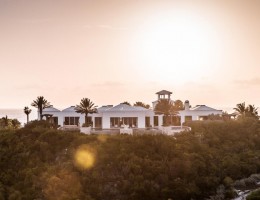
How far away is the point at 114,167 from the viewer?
46.9 m

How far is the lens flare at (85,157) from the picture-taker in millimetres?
46625

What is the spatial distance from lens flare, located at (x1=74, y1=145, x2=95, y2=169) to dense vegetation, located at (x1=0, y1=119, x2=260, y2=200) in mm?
171

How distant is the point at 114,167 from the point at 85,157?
384 cm

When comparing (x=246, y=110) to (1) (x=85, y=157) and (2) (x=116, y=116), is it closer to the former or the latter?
(2) (x=116, y=116)

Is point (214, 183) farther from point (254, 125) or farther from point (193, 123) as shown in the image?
point (254, 125)

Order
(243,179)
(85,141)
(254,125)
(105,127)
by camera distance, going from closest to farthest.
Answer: (85,141) < (243,179) < (105,127) < (254,125)

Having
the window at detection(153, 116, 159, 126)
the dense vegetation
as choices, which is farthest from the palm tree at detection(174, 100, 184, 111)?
the dense vegetation

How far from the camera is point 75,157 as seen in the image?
4816cm

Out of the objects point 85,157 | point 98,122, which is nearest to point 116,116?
point 98,122

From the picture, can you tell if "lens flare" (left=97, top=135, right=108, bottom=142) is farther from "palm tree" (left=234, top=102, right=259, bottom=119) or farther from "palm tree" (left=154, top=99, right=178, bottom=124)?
"palm tree" (left=234, top=102, right=259, bottom=119)

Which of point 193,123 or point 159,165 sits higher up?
point 193,123

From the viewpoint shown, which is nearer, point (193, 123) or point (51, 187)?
point (51, 187)

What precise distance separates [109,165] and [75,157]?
443 cm

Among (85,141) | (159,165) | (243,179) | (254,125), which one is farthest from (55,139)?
(254,125)
